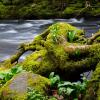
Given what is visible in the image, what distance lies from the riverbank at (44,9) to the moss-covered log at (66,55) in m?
12.8

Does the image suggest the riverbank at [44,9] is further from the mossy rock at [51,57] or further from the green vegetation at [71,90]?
the green vegetation at [71,90]

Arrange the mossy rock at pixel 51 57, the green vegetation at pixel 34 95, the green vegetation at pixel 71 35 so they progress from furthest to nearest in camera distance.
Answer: the green vegetation at pixel 71 35
the mossy rock at pixel 51 57
the green vegetation at pixel 34 95

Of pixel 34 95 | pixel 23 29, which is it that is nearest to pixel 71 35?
pixel 34 95

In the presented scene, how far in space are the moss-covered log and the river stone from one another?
2.89ft

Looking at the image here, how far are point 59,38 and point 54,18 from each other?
14.0 m

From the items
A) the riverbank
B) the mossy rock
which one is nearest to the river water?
the riverbank

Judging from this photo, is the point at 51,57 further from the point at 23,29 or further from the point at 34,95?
the point at 23,29

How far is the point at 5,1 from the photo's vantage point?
2258 cm

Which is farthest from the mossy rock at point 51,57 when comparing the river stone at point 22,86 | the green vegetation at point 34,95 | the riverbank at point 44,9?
the riverbank at point 44,9

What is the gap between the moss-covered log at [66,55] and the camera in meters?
6.85

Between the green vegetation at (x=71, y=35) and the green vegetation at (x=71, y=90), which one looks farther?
the green vegetation at (x=71, y=35)

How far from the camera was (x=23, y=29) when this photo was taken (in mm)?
19422

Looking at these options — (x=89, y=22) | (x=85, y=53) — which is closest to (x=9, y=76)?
(x=85, y=53)

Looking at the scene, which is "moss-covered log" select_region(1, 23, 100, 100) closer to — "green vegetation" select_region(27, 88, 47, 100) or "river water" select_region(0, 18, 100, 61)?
"green vegetation" select_region(27, 88, 47, 100)
